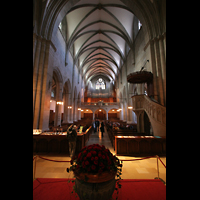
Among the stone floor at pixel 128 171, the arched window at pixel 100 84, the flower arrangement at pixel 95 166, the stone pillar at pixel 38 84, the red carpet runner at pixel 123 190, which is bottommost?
the stone floor at pixel 128 171

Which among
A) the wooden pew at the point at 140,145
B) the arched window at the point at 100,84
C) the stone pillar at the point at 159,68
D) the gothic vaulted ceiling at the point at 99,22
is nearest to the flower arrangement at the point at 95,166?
the wooden pew at the point at 140,145

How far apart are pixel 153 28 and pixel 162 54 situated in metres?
2.65

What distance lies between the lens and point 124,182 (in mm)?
2717

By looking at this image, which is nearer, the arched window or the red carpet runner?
the red carpet runner

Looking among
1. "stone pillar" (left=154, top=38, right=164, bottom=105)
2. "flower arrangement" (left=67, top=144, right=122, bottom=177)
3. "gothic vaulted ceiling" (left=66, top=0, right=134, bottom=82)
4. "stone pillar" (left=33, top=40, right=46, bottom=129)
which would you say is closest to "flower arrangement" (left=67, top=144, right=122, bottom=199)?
"flower arrangement" (left=67, top=144, right=122, bottom=177)

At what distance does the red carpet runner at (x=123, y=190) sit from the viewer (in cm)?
221

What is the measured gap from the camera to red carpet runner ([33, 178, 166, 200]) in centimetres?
221

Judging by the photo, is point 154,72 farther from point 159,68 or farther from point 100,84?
point 100,84

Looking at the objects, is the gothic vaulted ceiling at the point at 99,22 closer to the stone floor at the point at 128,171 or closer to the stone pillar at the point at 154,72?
the stone pillar at the point at 154,72

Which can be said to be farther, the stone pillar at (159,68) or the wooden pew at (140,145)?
the stone pillar at (159,68)

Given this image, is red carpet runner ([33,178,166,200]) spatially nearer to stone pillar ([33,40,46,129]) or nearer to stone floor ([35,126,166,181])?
stone floor ([35,126,166,181])

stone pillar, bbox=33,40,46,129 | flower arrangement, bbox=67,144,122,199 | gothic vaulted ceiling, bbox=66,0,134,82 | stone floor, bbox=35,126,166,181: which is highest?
gothic vaulted ceiling, bbox=66,0,134,82
